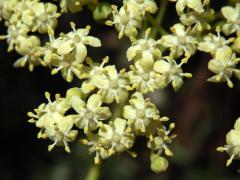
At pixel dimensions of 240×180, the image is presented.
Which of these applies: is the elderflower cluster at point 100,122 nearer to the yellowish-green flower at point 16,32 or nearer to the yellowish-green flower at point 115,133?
the yellowish-green flower at point 115,133

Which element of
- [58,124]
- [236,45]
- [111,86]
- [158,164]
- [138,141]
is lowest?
[138,141]

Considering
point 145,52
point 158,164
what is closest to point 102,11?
point 145,52

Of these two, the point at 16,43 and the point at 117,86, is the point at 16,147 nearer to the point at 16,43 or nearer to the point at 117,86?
the point at 16,43

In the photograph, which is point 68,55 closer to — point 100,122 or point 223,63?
point 100,122

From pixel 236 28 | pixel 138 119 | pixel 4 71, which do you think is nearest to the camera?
pixel 138 119

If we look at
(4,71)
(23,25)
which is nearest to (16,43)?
(23,25)

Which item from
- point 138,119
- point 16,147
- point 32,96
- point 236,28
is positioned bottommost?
point 16,147

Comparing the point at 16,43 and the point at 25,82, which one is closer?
the point at 16,43
